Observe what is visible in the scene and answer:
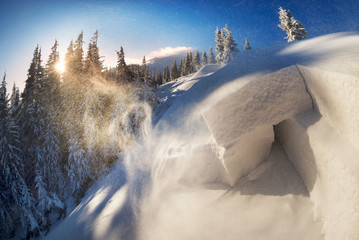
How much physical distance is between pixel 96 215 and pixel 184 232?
234 centimetres

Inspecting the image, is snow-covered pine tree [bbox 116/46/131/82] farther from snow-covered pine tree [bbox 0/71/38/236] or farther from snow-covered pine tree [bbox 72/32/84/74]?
snow-covered pine tree [bbox 0/71/38/236]

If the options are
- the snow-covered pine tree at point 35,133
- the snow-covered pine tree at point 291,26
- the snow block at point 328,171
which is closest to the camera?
the snow block at point 328,171

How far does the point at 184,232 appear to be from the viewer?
1.98m

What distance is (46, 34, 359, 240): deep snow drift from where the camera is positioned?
1264 mm

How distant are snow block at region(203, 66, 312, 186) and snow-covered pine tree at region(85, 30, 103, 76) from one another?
53.1 feet

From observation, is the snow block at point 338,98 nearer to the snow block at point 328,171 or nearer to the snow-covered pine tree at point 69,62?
the snow block at point 328,171

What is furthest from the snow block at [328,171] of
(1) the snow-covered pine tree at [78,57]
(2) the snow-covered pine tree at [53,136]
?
(1) the snow-covered pine tree at [78,57]

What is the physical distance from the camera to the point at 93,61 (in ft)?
52.6

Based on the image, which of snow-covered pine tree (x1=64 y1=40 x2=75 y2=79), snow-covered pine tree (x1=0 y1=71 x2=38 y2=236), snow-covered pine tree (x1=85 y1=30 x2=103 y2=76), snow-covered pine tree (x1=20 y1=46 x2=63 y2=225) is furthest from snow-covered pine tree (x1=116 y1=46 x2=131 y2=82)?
snow-covered pine tree (x1=0 y1=71 x2=38 y2=236)

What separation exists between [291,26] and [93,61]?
93.9 feet

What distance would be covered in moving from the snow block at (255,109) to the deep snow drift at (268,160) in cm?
1

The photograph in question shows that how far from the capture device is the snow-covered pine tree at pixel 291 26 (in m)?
21.6

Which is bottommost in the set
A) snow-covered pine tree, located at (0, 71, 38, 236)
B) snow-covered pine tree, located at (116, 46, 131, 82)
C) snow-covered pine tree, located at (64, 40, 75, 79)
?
snow-covered pine tree, located at (0, 71, 38, 236)

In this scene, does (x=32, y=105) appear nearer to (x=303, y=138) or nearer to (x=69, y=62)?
(x=69, y=62)
